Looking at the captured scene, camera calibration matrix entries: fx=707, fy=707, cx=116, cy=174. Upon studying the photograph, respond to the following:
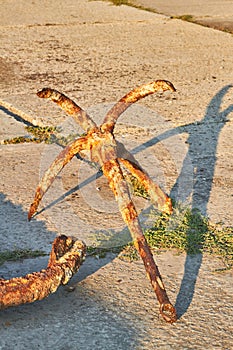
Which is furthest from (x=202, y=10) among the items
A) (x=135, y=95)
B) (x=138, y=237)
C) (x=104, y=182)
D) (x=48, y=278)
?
(x=48, y=278)

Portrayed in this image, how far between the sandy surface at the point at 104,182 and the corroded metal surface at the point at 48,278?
0.30ft

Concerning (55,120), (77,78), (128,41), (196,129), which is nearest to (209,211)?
(196,129)

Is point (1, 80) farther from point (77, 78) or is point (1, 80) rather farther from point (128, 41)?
point (128, 41)

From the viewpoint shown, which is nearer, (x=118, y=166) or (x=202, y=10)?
(x=118, y=166)

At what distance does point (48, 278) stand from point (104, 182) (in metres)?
1.27

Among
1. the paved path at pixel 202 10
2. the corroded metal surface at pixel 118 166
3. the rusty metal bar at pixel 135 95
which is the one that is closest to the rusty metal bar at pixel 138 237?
the corroded metal surface at pixel 118 166

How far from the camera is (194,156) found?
4.17 meters

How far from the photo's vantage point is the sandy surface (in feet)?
8.30

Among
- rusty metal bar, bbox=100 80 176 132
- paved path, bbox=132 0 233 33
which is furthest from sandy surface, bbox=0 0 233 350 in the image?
rusty metal bar, bbox=100 80 176 132

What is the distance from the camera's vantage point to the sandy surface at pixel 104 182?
8.30 feet

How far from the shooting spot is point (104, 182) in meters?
3.79

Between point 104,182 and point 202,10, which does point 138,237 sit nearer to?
point 104,182

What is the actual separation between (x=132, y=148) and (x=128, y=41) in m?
3.26

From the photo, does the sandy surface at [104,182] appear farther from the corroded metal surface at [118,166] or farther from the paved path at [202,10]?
the paved path at [202,10]
